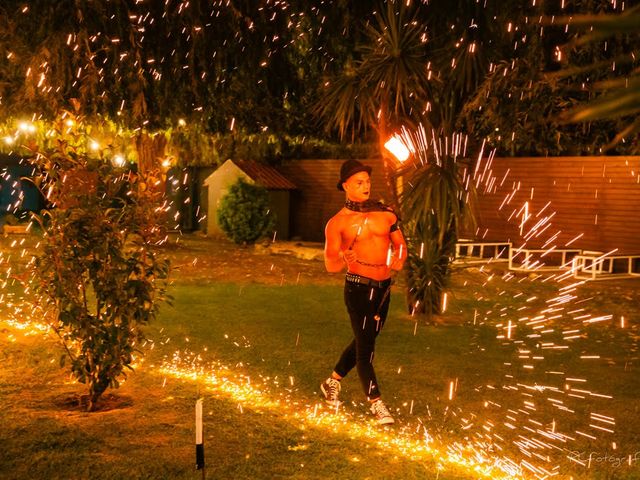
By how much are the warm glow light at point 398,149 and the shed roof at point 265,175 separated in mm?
12060

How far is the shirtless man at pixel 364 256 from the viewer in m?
5.61

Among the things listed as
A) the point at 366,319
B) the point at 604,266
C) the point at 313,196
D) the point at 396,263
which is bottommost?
the point at 604,266

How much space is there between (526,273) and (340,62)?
571 cm

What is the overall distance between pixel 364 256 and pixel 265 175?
1633cm

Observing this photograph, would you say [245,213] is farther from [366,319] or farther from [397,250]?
[366,319]

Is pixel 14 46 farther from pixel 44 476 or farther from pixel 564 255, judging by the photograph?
pixel 564 255

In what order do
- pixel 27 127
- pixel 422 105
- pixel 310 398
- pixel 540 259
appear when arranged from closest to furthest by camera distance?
pixel 310 398 → pixel 422 105 → pixel 540 259 → pixel 27 127

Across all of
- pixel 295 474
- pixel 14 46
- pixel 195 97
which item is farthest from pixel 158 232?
pixel 14 46

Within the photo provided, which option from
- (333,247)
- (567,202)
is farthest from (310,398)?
(567,202)

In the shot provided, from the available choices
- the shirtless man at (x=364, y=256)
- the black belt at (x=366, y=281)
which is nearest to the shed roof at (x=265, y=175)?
the shirtless man at (x=364, y=256)

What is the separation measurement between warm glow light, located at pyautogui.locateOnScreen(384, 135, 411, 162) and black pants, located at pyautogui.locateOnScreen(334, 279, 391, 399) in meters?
3.43

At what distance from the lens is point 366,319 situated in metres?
5.61

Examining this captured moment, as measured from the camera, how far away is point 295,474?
14.3ft

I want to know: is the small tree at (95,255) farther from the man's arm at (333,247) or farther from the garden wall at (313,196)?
the garden wall at (313,196)
